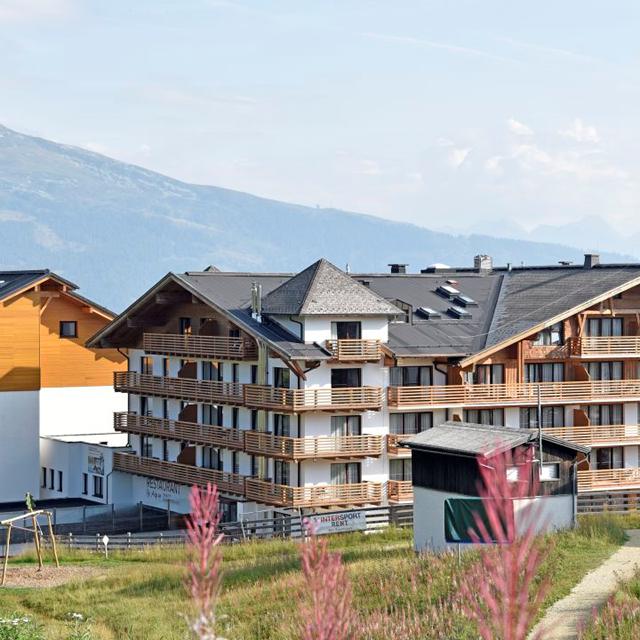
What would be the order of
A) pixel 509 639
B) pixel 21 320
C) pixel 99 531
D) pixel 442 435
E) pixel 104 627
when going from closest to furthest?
pixel 509 639, pixel 104 627, pixel 442 435, pixel 99 531, pixel 21 320

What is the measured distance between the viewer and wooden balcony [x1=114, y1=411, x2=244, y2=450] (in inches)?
2477

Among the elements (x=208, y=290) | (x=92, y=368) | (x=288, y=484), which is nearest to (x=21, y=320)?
(x=92, y=368)

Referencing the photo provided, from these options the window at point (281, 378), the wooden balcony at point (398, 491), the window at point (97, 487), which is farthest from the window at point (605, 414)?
the window at point (97, 487)

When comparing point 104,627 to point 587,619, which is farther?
point 104,627

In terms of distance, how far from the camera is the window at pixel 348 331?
198 feet

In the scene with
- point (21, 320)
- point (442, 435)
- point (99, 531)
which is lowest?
point (99, 531)

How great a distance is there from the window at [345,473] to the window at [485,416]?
6274mm

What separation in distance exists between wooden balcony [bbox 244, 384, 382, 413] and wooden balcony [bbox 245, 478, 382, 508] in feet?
10.5

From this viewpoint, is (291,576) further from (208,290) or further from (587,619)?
(208,290)

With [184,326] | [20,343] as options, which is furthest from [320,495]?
[20,343]

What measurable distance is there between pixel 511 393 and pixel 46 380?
28.6 meters

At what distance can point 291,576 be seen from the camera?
36188mm

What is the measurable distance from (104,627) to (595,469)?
35517mm

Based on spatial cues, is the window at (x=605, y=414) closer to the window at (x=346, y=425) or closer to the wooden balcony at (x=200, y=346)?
the window at (x=346, y=425)
